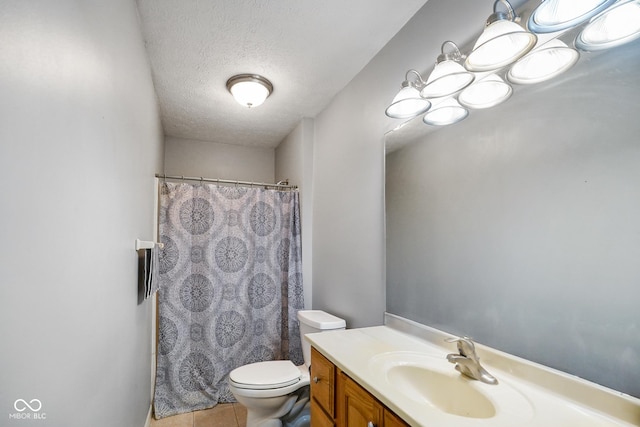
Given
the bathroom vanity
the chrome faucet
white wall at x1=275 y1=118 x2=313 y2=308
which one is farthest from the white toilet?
the chrome faucet

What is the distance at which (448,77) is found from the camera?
1239 mm

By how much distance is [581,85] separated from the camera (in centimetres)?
89

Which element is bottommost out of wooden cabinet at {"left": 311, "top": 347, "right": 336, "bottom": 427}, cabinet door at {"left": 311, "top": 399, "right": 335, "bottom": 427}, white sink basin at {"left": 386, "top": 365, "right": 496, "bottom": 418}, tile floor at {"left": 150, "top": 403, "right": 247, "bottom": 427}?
tile floor at {"left": 150, "top": 403, "right": 247, "bottom": 427}

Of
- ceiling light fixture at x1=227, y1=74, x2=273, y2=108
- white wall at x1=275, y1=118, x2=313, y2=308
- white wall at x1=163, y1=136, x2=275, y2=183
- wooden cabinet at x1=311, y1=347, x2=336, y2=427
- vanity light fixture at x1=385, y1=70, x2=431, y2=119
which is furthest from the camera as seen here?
white wall at x1=163, y1=136, x2=275, y2=183

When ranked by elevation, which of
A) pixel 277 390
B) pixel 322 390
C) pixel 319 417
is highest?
pixel 322 390

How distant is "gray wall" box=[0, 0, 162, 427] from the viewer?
53cm

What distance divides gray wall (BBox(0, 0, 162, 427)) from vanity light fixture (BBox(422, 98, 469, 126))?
1.32 m

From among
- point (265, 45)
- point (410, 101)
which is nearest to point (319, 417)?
point (410, 101)

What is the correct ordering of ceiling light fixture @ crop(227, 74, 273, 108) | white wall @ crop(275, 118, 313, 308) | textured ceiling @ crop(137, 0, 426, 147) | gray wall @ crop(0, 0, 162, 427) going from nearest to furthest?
gray wall @ crop(0, 0, 162, 427), textured ceiling @ crop(137, 0, 426, 147), ceiling light fixture @ crop(227, 74, 273, 108), white wall @ crop(275, 118, 313, 308)

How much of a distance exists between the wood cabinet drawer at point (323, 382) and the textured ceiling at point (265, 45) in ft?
5.50

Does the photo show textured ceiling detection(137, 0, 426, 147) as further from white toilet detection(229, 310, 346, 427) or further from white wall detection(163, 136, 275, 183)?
white toilet detection(229, 310, 346, 427)

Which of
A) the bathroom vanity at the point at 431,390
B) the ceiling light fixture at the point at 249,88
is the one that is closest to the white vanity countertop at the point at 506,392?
the bathroom vanity at the point at 431,390

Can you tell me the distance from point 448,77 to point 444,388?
1.19 metres

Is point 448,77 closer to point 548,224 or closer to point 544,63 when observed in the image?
point 544,63
